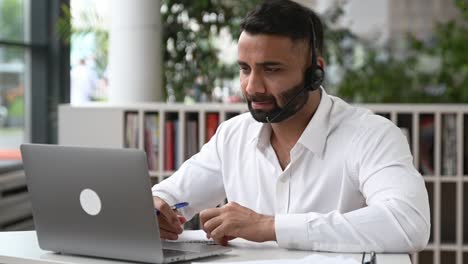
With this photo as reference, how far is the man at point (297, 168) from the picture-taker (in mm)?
2113

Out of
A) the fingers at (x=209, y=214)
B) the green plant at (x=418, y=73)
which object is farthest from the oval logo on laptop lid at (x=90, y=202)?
the green plant at (x=418, y=73)

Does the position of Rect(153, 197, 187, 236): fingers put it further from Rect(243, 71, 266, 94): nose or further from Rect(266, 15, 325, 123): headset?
Rect(266, 15, 325, 123): headset

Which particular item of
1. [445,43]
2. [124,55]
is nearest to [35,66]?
[124,55]

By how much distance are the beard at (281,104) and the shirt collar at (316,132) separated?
0.21 ft

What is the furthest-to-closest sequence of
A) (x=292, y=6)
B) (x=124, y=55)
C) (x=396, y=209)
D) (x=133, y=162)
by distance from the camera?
(x=124, y=55) < (x=292, y=6) < (x=396, y=209) < (x=133, y=162)

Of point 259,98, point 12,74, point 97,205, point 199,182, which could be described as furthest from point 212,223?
point 12,74

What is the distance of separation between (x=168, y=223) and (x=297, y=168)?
0.41 meters

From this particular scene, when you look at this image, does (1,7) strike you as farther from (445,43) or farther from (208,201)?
(208,201)

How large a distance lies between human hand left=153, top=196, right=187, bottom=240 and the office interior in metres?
2.05

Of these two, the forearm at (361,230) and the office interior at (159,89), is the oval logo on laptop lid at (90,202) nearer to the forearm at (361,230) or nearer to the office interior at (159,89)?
the forearm at (361,230)

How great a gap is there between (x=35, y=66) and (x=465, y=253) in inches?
126

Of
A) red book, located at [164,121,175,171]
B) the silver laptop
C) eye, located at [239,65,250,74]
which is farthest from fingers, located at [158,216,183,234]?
red book, located at [164,121,175,171]

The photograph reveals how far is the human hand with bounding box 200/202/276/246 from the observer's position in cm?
212

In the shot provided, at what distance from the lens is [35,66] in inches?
235
